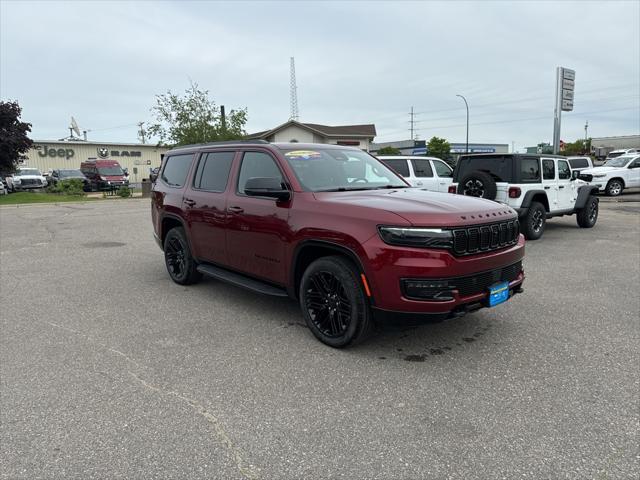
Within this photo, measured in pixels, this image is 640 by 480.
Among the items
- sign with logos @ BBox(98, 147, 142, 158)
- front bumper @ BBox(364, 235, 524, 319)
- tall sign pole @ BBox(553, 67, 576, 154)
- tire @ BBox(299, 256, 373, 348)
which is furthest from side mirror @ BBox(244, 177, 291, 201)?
sign with logos @ BBox(98, 147, 142, 158)

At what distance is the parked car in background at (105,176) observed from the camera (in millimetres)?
31562

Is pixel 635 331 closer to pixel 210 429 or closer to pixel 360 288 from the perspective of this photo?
pixel 360 288

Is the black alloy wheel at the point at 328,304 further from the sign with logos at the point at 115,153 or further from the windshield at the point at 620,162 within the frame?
the sign with logos at the point at 115,153

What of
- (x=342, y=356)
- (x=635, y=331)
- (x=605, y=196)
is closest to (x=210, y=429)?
(x=342, y=356)

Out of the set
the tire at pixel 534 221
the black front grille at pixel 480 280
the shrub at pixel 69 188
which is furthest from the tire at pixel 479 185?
the shrub at pixel 69 188

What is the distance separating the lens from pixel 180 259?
6227mm

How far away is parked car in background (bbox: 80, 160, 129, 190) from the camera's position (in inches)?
1243

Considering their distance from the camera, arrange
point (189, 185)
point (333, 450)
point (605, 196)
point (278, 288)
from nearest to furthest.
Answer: point (333, 450), point (278, 288), point (189, 185), point (605, 196)

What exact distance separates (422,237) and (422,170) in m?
10.6

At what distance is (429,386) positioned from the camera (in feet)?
10.9

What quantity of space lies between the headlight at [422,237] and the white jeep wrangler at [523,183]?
6.17 meters

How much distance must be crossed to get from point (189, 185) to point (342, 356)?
322cm

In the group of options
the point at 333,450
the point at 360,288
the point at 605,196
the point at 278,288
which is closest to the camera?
the point at 333,450

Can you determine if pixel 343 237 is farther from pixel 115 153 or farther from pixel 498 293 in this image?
pixel 115 153
